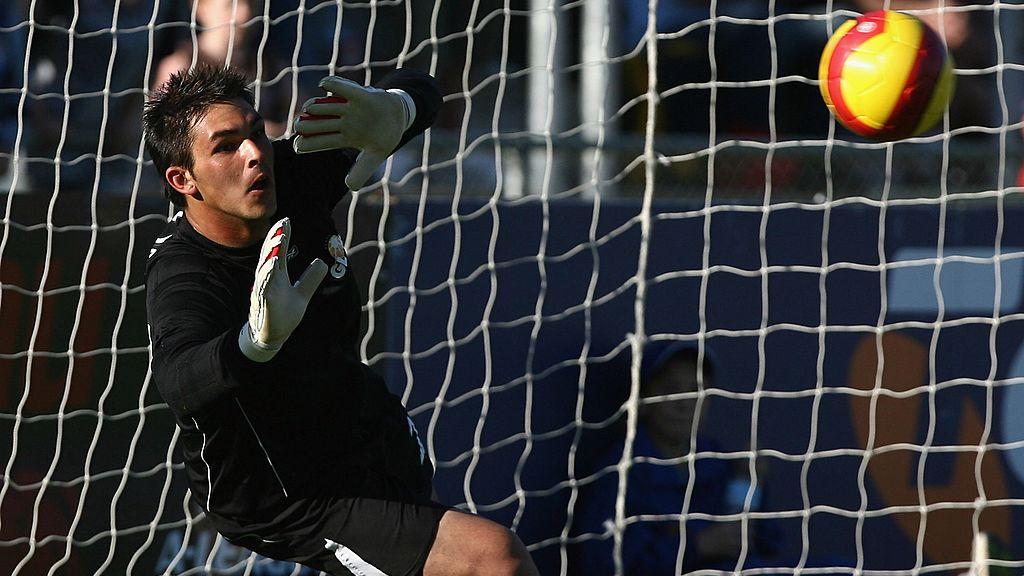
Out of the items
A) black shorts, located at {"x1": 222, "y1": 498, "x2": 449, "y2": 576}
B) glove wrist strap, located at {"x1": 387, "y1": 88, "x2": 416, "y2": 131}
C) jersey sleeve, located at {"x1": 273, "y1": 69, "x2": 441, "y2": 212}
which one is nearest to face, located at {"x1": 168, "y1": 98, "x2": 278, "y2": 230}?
jersey sleeve, located at {"x1": 273, "y1": 69, "x2": 441, "y2": 212}

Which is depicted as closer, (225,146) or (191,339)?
(191,339)

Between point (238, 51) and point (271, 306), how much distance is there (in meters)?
2.87

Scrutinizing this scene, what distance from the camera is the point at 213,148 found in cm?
325

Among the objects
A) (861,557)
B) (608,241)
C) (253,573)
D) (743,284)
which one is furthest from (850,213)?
(253,573)

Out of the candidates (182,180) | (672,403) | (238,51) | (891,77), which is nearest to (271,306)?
(182,180)

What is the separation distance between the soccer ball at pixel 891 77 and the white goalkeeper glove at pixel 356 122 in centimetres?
135

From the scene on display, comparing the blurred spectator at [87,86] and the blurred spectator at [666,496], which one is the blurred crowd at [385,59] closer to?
the blurred spectator at [87,86]

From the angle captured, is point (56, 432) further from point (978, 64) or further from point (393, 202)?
point (978, 64)

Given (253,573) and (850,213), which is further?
(850,213)

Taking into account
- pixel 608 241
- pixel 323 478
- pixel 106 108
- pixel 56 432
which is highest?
pixel 106 108

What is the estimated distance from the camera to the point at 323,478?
3.29 metres

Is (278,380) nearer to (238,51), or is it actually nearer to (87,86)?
(238,51)

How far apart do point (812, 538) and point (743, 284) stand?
109cm

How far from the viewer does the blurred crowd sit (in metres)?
5.05
